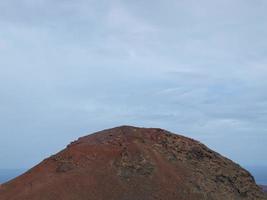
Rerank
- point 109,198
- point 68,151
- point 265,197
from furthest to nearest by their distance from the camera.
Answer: point 265,197, point 68,151, point 109,198

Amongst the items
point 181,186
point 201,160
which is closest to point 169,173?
Answer: point 181,186

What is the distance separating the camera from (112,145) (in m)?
26.0

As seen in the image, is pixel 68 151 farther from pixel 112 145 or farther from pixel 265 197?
pixel 265 197

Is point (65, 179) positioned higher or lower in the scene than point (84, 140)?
lower

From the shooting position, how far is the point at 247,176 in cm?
2839

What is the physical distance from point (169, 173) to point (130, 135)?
3483 millimetres

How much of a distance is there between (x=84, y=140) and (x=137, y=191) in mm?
5673

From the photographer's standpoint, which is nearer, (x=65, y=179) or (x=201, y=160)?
(x=65, y=179)

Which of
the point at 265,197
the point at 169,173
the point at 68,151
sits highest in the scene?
the point at 68,151

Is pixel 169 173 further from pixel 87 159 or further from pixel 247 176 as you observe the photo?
pixel 247 176

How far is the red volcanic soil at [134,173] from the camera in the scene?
22.8 meters

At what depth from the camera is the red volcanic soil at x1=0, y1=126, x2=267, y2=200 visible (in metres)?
22.8

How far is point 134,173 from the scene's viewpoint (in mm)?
24250

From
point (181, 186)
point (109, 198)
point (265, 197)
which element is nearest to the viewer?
point (109, 198)
